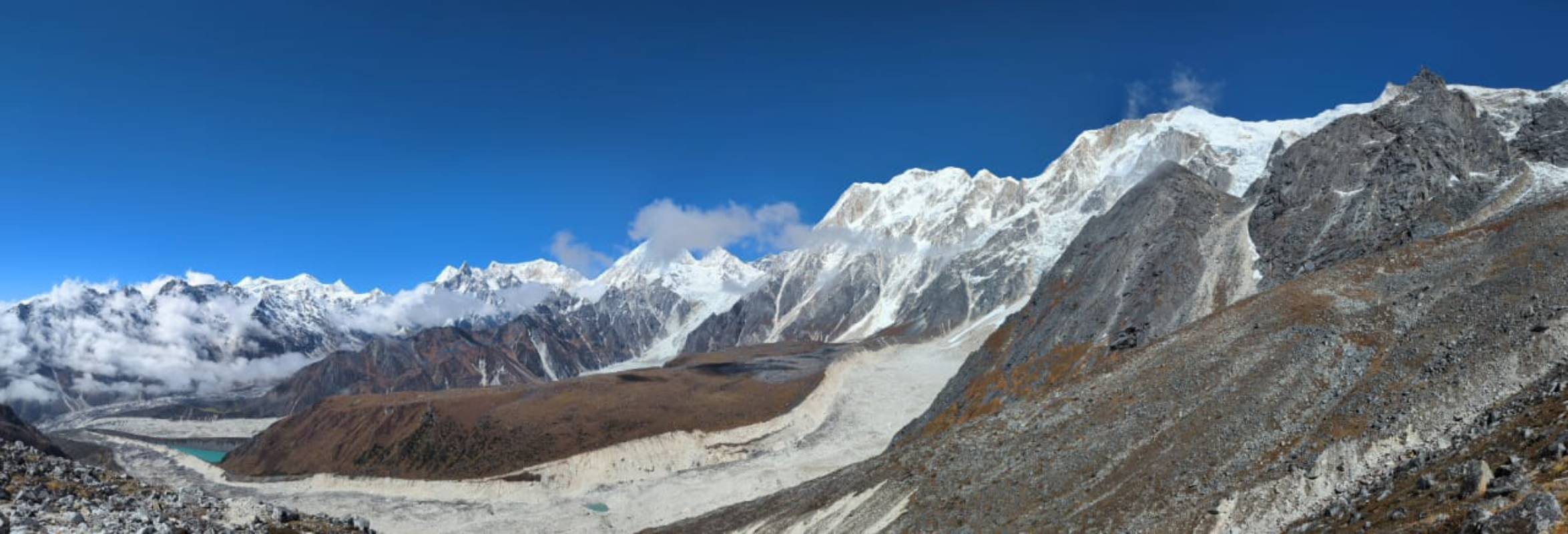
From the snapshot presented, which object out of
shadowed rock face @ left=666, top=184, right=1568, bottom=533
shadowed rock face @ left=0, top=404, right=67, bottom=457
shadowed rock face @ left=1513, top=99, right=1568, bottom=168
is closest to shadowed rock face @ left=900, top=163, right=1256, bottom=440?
shadowed rock face @ left=666, top=184, right=1568, bottom=533

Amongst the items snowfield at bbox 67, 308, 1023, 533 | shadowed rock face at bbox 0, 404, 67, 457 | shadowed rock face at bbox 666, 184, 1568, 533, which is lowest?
snowfield at bbox 67, 308, 1023, 533

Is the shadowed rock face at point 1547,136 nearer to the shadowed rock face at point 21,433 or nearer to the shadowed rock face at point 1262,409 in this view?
the shadowed rock face at point 1262,409

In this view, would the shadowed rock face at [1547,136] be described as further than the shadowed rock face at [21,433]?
No

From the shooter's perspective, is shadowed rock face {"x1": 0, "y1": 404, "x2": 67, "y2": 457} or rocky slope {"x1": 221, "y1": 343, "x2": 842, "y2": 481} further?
shadowed rock face {"x1": 0, "y1": 404, "x2": 67, "y2": 457}

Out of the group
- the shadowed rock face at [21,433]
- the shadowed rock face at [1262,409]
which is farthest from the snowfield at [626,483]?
the shadowed rock face at [1262,409]

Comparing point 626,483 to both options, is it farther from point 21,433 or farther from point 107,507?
point 21,433

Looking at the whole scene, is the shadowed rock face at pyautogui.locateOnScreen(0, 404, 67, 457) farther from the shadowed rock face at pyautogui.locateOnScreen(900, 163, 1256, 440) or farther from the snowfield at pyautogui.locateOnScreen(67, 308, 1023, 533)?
the shadowed rock face at pyautogui.locateOnScreen(900, 163, 1256, 440)
